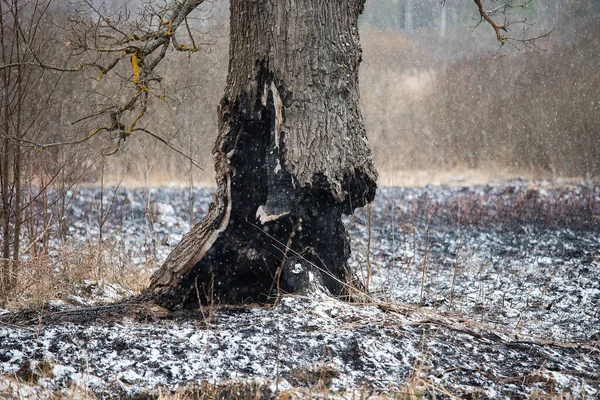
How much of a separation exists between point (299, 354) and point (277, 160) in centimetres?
154

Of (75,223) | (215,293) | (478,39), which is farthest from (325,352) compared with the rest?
(478,39)

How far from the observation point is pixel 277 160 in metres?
4.19

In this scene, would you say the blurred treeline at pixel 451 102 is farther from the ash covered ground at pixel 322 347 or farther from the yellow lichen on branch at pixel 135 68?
the ash covered ground at pixel 322 347

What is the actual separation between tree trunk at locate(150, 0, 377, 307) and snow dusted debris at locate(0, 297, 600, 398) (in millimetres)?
416

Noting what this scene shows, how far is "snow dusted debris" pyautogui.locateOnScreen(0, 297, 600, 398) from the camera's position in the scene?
301cm

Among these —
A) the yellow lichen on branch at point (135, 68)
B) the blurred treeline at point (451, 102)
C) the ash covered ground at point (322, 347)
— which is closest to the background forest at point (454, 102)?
the blurred treeline at point (451, 102)

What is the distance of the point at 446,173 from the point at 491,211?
27.1 feet

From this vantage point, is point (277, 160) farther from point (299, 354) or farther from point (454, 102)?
point (454, 102)

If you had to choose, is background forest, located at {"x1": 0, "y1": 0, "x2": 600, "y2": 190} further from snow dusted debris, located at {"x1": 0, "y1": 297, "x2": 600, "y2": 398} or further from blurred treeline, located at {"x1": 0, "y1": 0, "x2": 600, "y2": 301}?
snow dusted debris, located at {"x1": 0, "y1": 297, "x2": 600, "y2": 398}

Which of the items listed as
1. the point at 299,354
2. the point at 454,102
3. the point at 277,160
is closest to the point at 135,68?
the point at 277,160

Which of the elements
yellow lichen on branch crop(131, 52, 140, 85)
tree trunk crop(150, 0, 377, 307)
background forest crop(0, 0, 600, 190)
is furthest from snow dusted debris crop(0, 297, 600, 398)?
background forest crop(0, 0, 600, 190)

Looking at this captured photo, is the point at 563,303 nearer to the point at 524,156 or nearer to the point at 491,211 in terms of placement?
the point at 491,211

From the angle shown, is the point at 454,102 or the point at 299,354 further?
the point at 454,102

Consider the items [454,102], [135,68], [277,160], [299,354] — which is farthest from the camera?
[454,102]
